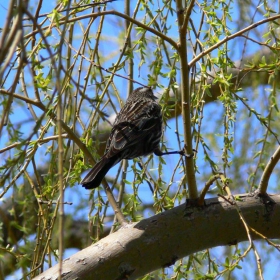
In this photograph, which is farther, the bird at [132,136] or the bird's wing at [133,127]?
the bird's wing at [133,127]

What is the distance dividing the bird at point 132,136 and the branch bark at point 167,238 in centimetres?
34

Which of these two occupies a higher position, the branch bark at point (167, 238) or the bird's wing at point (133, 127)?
the bird's wing at point (133, 127)

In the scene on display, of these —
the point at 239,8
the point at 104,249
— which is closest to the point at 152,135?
the point at 239,8

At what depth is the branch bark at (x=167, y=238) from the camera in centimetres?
263

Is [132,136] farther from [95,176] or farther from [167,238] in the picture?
[167,238]

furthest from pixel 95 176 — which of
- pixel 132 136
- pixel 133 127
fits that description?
pixel 133 127

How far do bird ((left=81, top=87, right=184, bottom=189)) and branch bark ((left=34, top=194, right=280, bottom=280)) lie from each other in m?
0.34

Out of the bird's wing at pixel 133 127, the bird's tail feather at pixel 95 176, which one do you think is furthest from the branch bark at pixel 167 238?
the bird's wing at pixel 133 127

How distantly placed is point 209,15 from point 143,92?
1296 mm

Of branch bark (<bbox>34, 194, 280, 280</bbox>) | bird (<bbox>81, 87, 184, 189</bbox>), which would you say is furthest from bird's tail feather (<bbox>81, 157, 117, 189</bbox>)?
branch bark (<bbox>34, 194, 280, 280</bbox>)

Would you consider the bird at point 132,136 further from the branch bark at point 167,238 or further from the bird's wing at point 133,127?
the branch bark at point 167,238

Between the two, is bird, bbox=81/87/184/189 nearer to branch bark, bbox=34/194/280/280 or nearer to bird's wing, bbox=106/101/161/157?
bird's wing, bbox=106/101/161/157

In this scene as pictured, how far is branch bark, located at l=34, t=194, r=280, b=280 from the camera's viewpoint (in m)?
2.63

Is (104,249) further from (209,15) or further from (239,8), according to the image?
(239,8)
